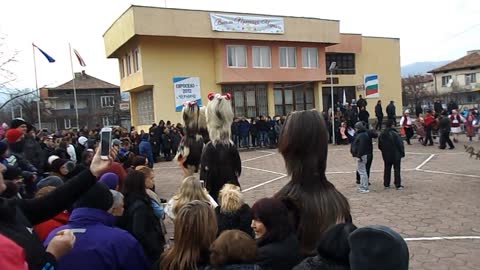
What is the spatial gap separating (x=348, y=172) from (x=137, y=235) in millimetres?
10953

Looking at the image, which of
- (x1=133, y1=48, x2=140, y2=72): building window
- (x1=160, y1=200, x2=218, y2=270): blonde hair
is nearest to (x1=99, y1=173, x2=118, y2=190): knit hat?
(x1=160, y1=200, x2=218, y2=270): blonde hair

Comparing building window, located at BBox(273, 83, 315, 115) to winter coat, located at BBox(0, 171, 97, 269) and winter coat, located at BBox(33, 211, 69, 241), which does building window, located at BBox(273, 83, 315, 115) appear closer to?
winter coat, located at BBox(33, 211, 69, 241)

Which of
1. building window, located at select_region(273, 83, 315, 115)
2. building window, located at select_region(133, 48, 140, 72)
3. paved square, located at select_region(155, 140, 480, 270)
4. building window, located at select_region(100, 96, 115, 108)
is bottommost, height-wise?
paved square, located at select_region(155, 140, 480, 270)

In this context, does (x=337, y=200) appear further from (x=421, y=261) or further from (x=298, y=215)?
(x=421, y=261)

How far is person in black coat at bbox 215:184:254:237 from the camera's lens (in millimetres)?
4168

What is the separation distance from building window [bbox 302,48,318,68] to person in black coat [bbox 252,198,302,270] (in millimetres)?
26817

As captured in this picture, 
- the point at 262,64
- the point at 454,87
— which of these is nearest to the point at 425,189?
the point at 262,64

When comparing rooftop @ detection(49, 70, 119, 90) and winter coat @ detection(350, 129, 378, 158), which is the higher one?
rooftop @ detection(49, 70, 119, 90)

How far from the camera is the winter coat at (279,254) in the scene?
2.62 meters

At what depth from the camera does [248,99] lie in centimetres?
2777

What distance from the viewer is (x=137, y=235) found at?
376 centimetres

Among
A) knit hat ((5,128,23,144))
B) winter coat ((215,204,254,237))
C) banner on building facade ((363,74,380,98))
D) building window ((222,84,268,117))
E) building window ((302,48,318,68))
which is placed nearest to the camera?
winter coat ((215,204,254,237))

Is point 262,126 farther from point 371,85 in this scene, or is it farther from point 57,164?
point 57,164

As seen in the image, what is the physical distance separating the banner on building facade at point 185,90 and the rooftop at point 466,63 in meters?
56.0
